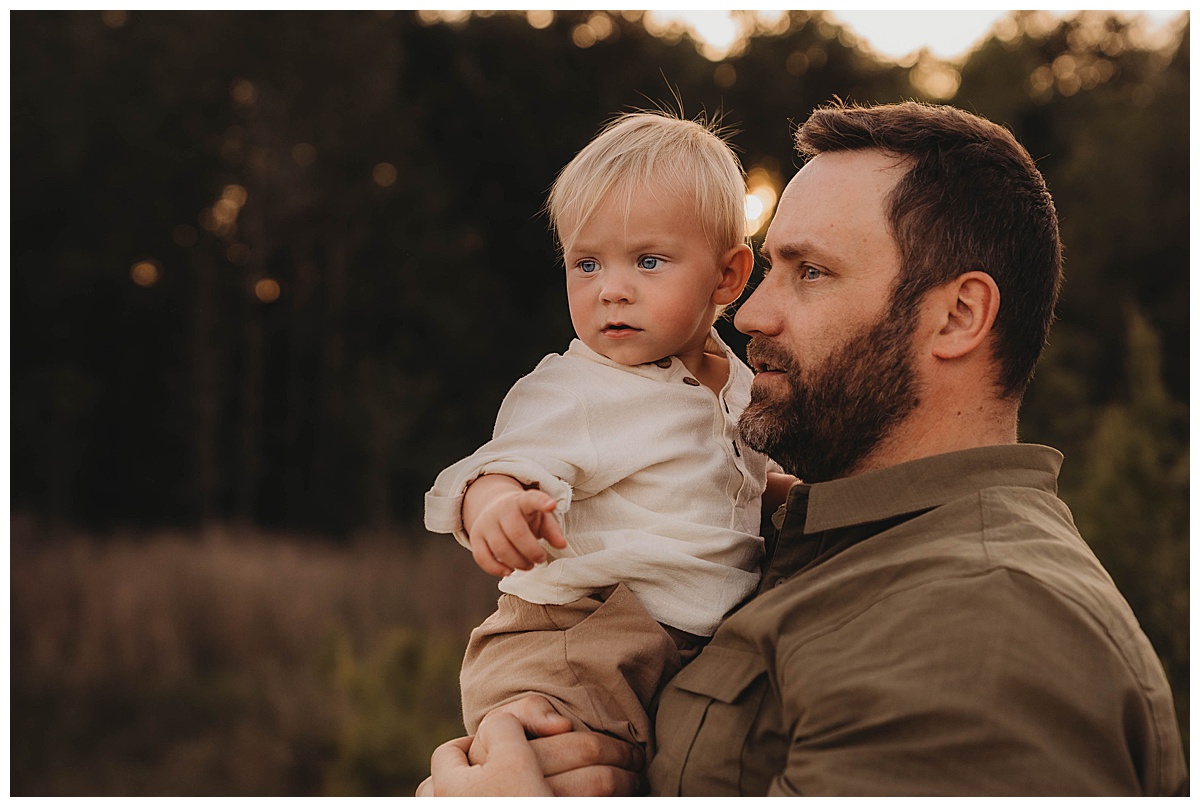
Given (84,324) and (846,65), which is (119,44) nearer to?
(84,324)

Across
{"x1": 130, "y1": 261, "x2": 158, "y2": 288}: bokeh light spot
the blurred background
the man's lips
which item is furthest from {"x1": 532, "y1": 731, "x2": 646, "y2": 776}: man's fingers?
{"x1": 130, "y1": 261, "x2": 158, "y2": 288}: bokeh light spot

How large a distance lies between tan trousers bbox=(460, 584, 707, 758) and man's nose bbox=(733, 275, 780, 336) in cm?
54

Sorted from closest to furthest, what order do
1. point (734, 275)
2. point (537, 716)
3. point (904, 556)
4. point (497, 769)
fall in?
point (904, 556)
point (497, 769)
point (537, 716)
point (734, 275)

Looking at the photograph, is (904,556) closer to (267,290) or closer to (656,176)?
(656,176)

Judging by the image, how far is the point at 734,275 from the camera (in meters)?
A: 2.36

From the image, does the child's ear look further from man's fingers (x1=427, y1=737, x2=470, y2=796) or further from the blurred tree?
the blurred tree

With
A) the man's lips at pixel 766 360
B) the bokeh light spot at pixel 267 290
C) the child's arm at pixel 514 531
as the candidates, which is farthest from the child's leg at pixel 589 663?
the bokeh light spot at pixel 267 290

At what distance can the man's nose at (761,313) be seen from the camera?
84.2 inches

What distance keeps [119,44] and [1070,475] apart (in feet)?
30.3

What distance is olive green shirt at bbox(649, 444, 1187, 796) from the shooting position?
1.48 metres

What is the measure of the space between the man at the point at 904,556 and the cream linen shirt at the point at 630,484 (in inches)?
4.1

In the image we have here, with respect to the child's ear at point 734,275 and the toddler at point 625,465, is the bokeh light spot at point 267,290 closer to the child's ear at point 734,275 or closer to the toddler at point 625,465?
the toddler at point 625,465

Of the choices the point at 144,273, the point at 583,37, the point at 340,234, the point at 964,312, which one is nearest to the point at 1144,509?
the point at 964,312

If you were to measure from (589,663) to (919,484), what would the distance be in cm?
64
